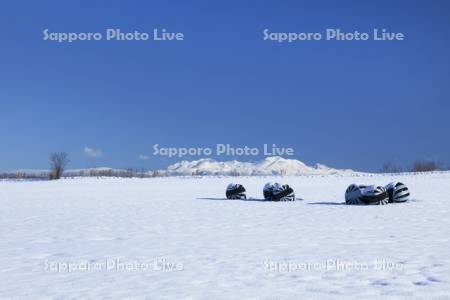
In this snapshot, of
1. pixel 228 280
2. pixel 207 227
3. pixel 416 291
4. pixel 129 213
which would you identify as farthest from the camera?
pixel 129 213

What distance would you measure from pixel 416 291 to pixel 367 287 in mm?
661

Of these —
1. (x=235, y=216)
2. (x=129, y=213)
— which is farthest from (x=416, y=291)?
(x=129, y=213)

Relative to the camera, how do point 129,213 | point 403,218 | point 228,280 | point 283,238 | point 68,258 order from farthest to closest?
point 129,213
point 403,218
point 283,238
point 68,258
point 228,280

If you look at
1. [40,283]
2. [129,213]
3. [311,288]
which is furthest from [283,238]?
[129,213]

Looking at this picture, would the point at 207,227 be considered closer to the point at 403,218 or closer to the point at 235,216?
the point at 235,216

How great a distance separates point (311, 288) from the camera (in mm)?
7270

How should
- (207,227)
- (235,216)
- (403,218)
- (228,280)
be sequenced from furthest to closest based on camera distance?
(235,216), (403,218), (207,227), (228,280)

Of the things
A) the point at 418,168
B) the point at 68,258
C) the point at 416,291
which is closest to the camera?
the point at 416,291

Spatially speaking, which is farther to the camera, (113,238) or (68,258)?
(113,238)

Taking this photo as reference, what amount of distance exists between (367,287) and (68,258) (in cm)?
610

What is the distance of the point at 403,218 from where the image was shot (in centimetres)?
1709

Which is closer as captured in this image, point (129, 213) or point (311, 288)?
point (311, 288)

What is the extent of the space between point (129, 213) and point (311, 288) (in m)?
14.6

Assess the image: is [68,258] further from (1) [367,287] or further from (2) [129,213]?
(2) [129,213]
